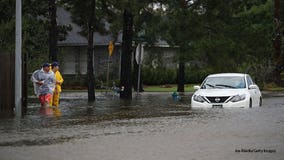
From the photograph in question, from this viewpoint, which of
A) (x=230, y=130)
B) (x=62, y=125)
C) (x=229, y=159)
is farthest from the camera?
(x=62, y=125)

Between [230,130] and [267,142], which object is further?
[230,130]

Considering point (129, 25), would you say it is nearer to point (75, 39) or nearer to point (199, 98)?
point (199, 98)

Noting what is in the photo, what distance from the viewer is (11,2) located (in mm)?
28516

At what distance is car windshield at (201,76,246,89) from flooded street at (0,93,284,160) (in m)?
3.75

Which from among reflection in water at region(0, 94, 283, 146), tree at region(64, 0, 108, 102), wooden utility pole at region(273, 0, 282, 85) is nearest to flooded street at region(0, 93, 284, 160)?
reflection in water at region(0, 94, 283, 146)

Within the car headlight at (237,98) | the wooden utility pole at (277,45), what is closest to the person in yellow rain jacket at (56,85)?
the car headlight at (237,98)

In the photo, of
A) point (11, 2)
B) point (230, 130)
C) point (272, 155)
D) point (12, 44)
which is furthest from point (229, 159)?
point (11, 2)

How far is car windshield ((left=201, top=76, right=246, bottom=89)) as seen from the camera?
839 inches

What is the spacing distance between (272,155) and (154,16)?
25.5 meters

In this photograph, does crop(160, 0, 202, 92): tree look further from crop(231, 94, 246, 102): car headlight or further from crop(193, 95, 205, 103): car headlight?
crop(231, 94, 246, 102): car headlight

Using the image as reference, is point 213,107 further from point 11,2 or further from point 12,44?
point 11,2

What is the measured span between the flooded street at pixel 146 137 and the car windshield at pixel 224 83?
3.75 m

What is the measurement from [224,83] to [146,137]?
9.60m

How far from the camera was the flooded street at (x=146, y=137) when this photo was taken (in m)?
10.2
